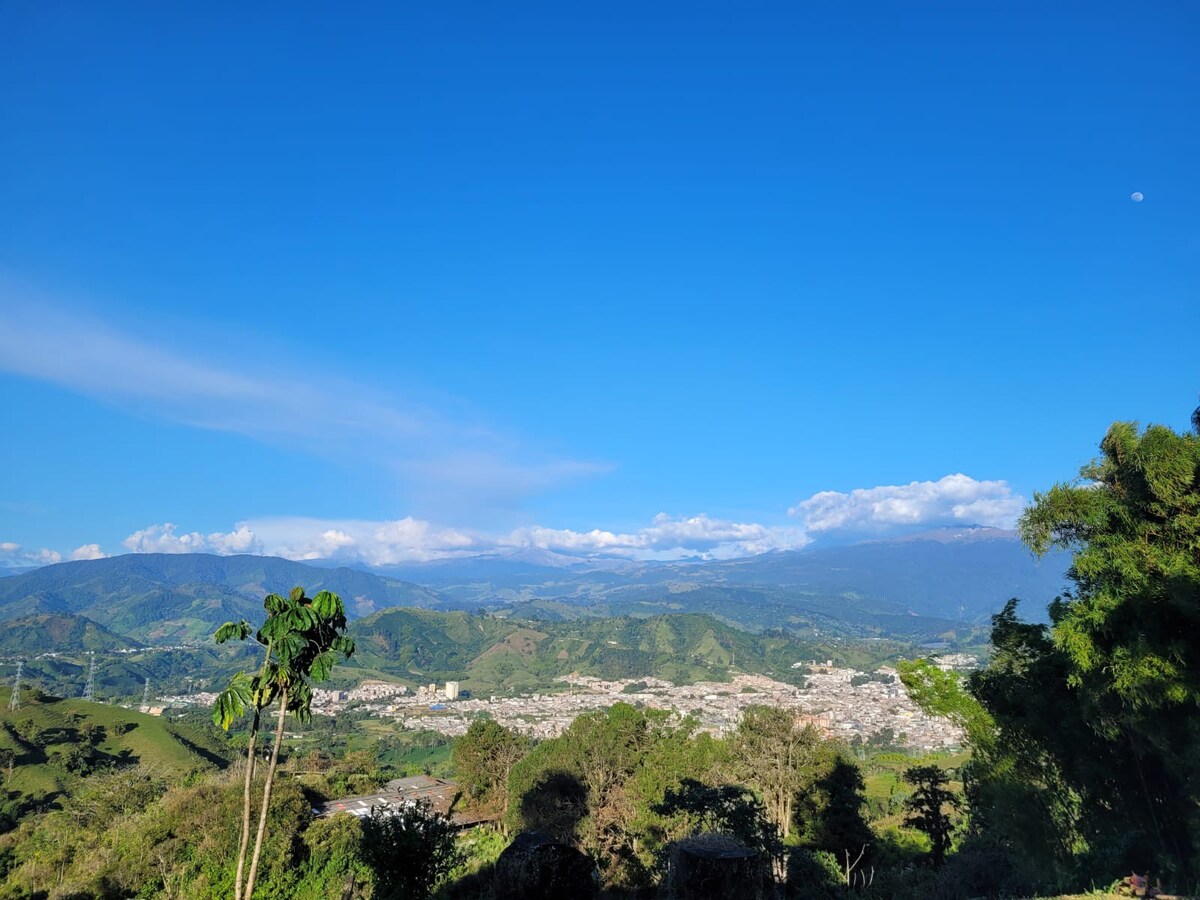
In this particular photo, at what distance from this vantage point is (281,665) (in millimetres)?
9875

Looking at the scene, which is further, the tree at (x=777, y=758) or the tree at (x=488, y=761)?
the tree at (x=488, y=761)

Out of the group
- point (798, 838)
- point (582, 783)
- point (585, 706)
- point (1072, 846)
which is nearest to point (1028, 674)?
point (1072, 846)

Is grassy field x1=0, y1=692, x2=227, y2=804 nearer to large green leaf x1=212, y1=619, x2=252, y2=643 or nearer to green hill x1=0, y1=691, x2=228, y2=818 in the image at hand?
green hill x1=0, y1=691, x2=228, y2=818

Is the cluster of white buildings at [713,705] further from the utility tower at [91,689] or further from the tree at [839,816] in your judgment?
the tree at [839,816]

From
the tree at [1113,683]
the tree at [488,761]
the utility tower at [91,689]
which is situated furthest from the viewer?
the utility tower at [91,689]

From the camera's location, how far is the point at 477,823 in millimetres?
40188

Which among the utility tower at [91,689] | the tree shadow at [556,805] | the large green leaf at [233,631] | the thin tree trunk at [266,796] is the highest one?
the large green leaf at [233,631]

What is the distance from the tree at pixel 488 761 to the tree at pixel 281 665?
3180cm

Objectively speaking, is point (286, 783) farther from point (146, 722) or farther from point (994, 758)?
point (146, 722)

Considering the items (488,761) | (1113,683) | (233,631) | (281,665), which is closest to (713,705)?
(488,761)

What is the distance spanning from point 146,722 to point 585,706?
75.5 metres

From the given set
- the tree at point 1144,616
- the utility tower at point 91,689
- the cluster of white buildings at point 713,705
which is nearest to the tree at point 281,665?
the tree at point 1144,616

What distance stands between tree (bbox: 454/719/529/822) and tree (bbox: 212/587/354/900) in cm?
3180

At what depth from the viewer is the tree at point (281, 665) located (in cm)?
970
